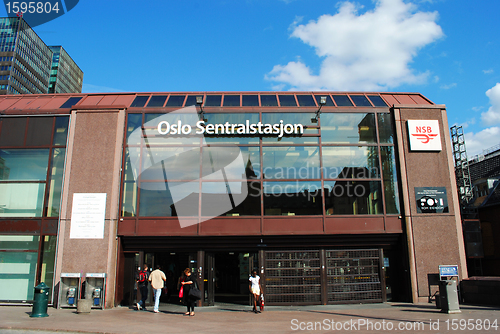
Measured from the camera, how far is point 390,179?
1623 centimetres

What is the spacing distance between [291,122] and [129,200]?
812 centimetres

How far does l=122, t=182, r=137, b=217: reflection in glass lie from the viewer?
15539 millimetres

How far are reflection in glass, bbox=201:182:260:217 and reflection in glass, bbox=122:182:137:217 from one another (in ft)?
9.80

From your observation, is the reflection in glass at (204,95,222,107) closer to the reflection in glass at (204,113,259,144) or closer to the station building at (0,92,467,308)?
the station building at (0,92,467,308)

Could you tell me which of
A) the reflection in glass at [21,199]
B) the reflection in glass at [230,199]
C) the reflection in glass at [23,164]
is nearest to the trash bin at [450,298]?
the reflection in glass at [230,199]

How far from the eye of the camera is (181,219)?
15.4 metres

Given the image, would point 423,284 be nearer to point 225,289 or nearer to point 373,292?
point 373,292

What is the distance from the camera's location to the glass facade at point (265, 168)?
15641 mm

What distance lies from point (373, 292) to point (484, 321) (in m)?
5.70

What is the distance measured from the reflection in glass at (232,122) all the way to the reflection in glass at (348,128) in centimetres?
326

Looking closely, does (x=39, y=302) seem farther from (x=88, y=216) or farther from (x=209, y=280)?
(x=209, y=280)

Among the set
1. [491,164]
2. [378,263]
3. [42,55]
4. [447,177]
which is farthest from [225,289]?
[42,55]

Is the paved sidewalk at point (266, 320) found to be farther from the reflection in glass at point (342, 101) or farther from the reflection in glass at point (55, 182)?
the reflection in glass at point (342, 101)

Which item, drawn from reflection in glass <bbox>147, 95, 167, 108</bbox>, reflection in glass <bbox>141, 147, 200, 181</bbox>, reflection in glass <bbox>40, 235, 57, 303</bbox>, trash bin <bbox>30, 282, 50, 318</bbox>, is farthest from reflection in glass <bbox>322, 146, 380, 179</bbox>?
reflection in glass <bbox>40, 235, 57, 303</bbox>
